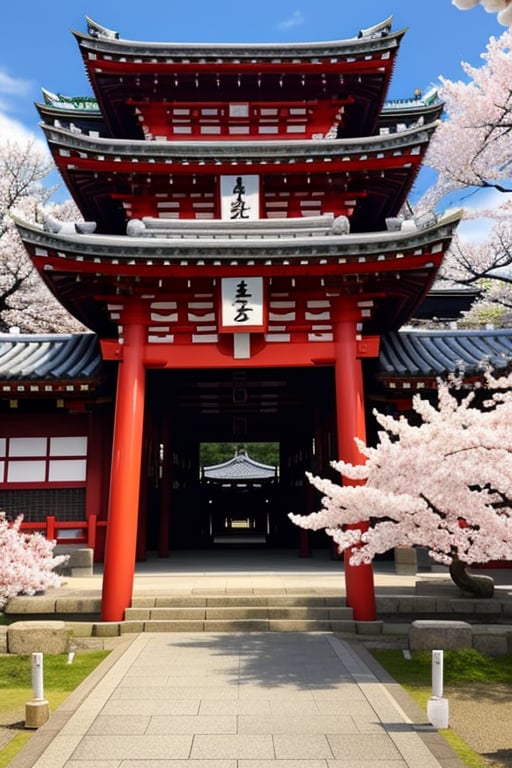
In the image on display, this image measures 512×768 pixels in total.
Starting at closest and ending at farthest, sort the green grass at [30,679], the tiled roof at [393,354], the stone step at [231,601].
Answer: the green grass at [30,679]
the stone step at [231,601]
the tiled roof at [393,354]

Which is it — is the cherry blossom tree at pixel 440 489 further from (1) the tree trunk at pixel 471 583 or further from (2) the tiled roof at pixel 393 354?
(2) the tiled roof at pixel 393 354

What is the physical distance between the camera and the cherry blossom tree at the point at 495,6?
2.97 meters

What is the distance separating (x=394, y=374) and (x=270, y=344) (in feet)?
12.5

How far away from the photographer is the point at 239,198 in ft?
53.8

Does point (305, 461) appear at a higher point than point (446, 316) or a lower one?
lower

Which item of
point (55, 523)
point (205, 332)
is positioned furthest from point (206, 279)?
point (55, 523)

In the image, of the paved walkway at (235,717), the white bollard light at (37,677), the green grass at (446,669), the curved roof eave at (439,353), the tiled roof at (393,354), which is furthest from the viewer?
the tiled roof at (393,354)

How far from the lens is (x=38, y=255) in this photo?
12688 millimetres

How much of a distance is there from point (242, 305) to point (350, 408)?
3034 mm

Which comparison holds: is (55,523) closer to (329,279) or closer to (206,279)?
Result: (206,279)

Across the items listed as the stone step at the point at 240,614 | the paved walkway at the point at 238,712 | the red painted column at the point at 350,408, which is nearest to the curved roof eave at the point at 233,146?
the red painted column at the point at 350,408

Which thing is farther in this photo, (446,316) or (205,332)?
(446,316)

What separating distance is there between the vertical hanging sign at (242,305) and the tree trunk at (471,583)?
20.1 feet

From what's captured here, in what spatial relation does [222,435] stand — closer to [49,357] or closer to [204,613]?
[49,357]
